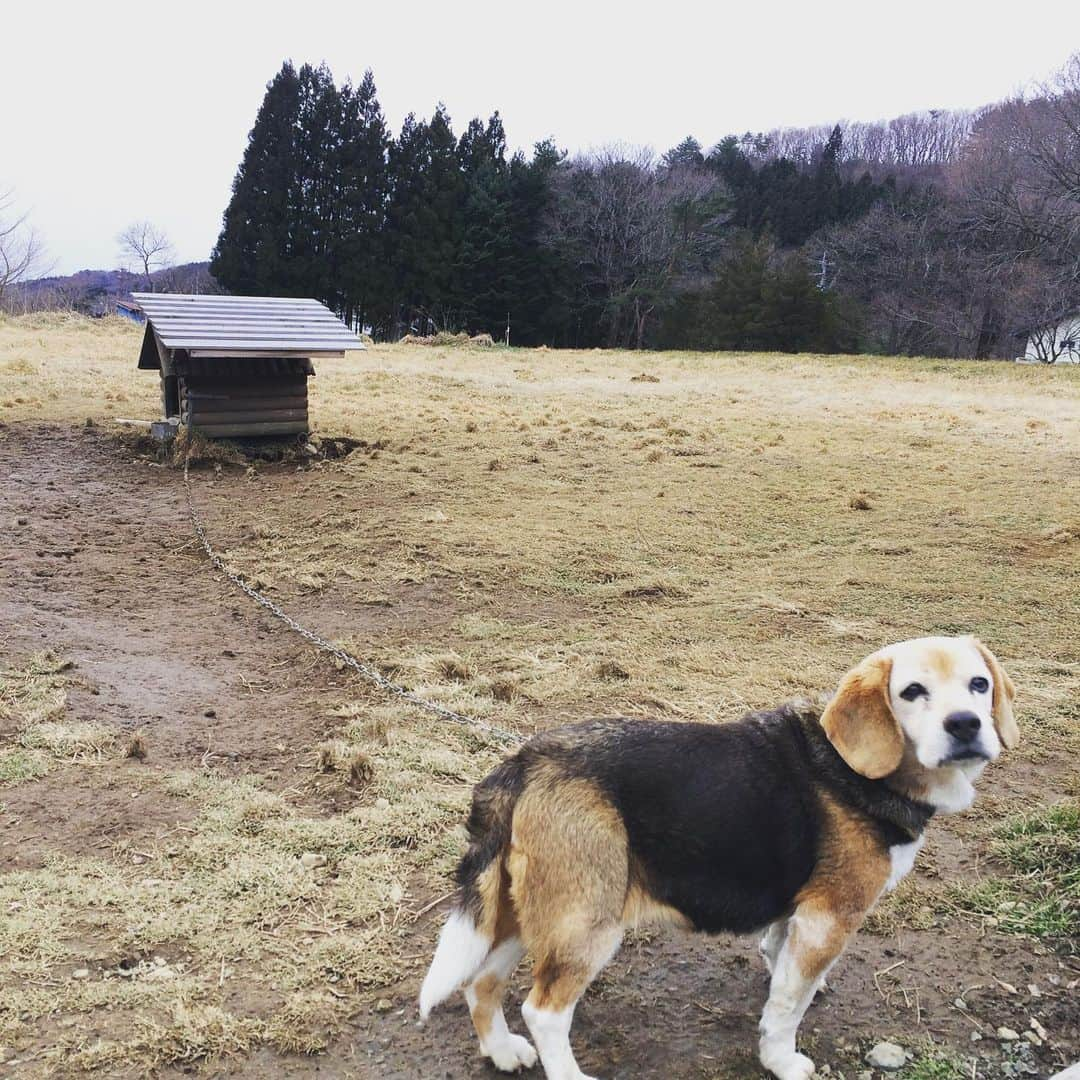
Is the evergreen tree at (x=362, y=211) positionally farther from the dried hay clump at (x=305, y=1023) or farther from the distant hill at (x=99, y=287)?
the dried hay clump at (x=305, y=1023)

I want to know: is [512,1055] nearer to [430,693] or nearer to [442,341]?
[430,693]

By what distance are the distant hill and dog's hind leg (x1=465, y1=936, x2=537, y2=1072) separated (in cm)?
4180

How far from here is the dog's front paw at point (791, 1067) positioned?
2592mm

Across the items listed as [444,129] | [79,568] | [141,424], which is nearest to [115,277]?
[444,129]

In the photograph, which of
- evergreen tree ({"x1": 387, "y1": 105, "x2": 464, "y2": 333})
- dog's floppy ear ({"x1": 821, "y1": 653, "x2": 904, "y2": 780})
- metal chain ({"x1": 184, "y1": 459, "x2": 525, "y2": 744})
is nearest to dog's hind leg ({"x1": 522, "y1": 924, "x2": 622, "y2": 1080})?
dog's floppy ear ({"x1": 821, "y1": 653, "x2": 904, "y2": 780})

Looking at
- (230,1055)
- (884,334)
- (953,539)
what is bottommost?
(230,1055)

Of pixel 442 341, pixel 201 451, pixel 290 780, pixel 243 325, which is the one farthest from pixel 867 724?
pixel 442 341

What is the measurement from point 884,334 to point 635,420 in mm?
32430

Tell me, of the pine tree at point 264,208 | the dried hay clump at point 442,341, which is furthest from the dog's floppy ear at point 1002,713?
the pine tree at point 264,208

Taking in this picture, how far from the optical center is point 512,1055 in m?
2.63

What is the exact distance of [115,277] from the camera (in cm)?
6925

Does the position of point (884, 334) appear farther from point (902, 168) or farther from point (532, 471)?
point (532, 471)

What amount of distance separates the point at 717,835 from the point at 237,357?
10.4 meters

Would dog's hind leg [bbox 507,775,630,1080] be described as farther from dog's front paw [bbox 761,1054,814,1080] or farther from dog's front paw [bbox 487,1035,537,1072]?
dog's front paw [bbox 761,1054,814,1080]
